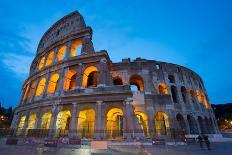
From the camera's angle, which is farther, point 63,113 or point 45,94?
point 45,94

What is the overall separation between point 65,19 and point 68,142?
2066 centimetres

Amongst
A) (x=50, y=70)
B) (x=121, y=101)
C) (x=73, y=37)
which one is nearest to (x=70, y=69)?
(x=50, y=70)

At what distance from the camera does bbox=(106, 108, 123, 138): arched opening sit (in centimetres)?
1474

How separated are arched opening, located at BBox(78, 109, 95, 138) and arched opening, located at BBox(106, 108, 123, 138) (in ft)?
6.62

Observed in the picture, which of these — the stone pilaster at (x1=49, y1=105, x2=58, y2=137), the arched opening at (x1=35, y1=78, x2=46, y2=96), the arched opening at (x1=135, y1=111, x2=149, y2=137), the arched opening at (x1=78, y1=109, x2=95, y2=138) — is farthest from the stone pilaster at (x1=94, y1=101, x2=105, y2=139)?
the arched opening at (x1=35, y1=78, x2=46, y2=96)

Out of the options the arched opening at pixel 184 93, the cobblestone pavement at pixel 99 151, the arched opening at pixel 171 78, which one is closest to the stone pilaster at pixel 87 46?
the cobblestone pavement at pixel 99 151

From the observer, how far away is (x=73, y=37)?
21.3 m

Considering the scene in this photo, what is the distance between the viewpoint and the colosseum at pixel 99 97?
15.3 m

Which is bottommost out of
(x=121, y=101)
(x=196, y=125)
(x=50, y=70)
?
(x=196, y=125)

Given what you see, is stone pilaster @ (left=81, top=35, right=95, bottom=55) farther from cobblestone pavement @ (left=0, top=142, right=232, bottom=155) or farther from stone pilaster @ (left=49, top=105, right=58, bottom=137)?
cobblestone pavement @ (left=0, top=142, right=232, bottom=155)

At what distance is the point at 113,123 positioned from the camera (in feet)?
59.2

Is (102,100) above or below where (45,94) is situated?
below

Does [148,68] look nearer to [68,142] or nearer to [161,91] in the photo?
[161,91]

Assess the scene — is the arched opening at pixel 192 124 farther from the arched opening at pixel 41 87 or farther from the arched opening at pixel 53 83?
the arched opening at pixel 41 87
